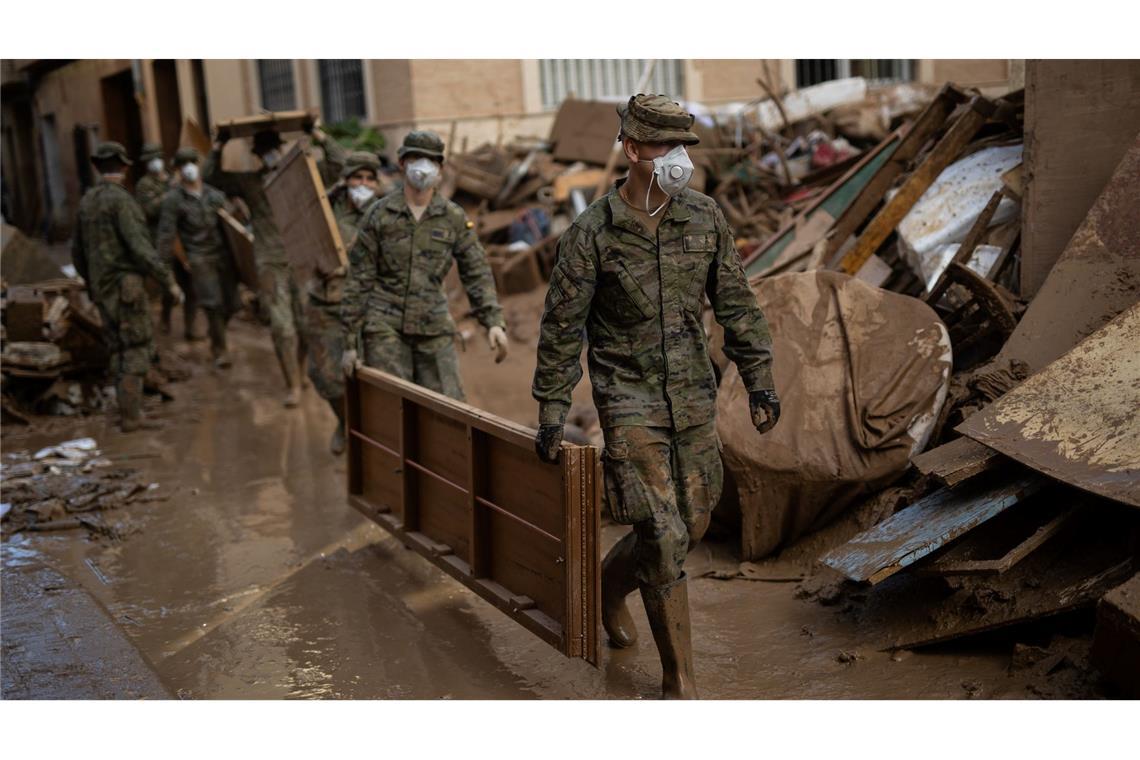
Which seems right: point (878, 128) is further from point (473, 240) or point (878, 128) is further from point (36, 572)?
point (36, 572)

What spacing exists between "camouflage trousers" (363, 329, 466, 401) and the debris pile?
6.54 feet

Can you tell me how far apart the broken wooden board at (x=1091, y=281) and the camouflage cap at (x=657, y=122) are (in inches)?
91.7

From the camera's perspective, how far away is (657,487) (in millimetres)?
4535

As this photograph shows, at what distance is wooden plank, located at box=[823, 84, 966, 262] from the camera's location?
26.2 ft

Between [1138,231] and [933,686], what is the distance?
2526 millimetres

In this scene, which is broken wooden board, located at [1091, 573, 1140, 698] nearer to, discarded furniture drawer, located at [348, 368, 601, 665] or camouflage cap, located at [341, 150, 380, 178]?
discarded furniture drawer, located at [348, 368, 601, 665]

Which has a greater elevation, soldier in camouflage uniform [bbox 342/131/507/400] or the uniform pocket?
soldier in camouflage uniform [bbox 342/131/507/400]

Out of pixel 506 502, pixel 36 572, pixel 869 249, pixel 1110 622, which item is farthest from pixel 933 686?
pixel 36 572

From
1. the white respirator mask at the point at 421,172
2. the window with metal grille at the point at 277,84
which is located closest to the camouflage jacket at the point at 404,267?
the white respirator mask at the point at 421,172

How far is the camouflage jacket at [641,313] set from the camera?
451cm

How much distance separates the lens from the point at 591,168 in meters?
15.0

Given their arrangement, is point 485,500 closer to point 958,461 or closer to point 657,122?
point 657,122

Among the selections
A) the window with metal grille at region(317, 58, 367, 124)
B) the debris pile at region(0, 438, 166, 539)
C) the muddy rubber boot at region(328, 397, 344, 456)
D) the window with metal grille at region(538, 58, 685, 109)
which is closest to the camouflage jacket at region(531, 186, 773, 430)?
the debris pile at region(0, 438, 166, 539)

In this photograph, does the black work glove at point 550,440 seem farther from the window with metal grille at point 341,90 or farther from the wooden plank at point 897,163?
the window with metal grille at point 341,90
